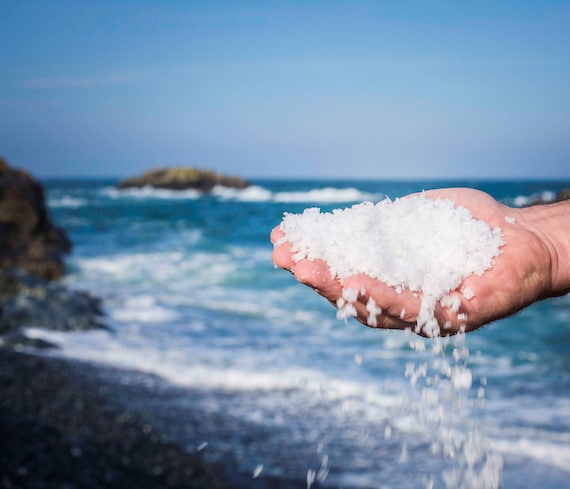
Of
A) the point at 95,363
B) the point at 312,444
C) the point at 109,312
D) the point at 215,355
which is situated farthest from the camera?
the point at 109,312

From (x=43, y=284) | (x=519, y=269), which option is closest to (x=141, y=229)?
(x=43, y=284)

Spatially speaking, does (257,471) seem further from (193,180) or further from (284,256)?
(193,180)

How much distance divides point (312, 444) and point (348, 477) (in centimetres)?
52

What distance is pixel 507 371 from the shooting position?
6.72 metres

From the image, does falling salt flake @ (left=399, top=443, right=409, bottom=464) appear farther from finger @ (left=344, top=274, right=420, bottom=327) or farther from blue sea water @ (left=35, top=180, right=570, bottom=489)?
finger @ (left=344, top=274, right=420, bottom=327)

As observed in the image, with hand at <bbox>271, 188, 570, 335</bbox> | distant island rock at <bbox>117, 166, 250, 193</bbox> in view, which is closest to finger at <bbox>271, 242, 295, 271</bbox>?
hand at <bbox>271, 188, 570, 335</bbox>

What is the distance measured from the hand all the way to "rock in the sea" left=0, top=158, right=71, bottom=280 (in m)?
11.0

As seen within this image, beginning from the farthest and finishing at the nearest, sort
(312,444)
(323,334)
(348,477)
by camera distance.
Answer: (323,334)
(312,444)
(348,477)

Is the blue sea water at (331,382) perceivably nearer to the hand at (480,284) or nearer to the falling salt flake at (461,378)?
the falling salt flake at (461,378)

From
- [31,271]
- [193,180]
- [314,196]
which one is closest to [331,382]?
[31,271]

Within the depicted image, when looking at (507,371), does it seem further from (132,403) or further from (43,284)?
(43,284)

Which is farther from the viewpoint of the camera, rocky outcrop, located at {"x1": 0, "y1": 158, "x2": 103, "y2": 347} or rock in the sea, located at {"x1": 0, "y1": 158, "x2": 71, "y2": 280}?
rock in the sea, located at {"x1": 0, "y1": 158, "x2": 71, "y2": 280}

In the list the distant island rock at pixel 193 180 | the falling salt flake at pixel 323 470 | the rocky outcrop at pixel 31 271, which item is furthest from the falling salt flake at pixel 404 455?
the distant island rock at pixel 193 180

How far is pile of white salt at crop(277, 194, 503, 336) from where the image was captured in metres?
1.93
